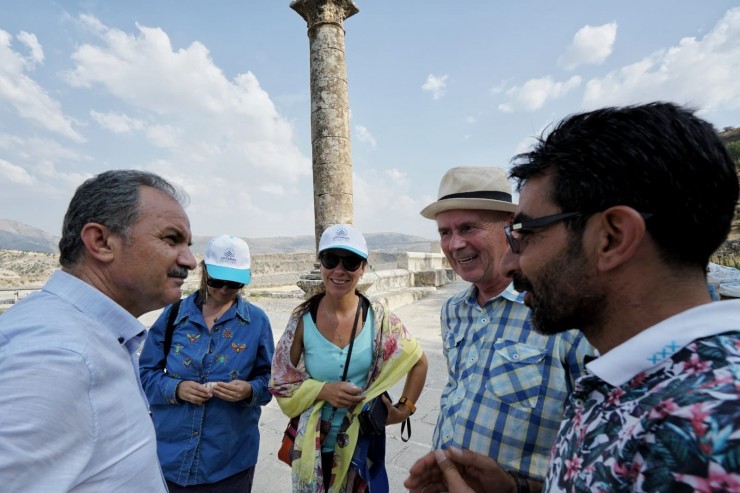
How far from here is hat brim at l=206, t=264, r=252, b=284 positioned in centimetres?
241

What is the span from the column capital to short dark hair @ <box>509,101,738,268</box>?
9.11 m

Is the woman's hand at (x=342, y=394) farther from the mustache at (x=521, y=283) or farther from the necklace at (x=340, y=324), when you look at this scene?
the mustache at (x=521, y=283)

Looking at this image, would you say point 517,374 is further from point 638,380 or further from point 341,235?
point 341,235

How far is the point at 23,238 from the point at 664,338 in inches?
6622

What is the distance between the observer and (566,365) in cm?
146

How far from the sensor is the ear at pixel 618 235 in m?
0.83

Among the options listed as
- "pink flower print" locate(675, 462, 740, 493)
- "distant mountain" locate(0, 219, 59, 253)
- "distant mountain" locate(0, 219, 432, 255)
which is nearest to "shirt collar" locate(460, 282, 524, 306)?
"pink flower print" locate(675, 462, 740, 493)

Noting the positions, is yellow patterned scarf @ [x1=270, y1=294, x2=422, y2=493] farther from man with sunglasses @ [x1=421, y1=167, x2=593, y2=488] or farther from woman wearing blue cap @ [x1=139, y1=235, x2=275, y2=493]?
man with sunglasses @ [x1=421, y1=167, x2=593, y2=488]

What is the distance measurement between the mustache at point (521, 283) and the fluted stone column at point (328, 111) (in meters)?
7.57

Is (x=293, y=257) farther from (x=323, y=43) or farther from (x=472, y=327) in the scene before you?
(x=472, y=327)

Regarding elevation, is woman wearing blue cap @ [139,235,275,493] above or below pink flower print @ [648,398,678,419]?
below

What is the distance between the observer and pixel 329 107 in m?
8.70

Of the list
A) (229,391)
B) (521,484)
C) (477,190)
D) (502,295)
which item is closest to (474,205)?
(477,190)

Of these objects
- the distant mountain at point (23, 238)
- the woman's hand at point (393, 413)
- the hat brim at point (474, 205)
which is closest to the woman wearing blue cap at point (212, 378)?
the woman's hand at point (393, 413)
